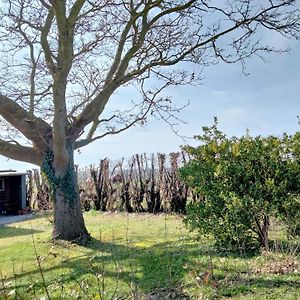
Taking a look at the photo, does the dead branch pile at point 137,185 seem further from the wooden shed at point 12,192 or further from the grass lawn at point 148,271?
the wooden shed at point 12,192

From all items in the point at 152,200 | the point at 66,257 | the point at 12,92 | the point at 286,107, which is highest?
the point at 12,92

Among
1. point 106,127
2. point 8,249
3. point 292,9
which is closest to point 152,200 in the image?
point 106,127

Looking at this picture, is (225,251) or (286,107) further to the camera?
(286,107)

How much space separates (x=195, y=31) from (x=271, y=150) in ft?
15.5

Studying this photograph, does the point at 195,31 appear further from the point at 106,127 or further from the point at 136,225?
the point at 136,225

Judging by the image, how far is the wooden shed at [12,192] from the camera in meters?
19.2

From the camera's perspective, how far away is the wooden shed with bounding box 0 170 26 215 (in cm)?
1916

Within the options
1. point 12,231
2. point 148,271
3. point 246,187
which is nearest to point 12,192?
point 12,231

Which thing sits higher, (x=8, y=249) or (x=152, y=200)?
(x=152, y=200)

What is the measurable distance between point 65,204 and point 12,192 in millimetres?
11405

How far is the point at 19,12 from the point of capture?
922 cm

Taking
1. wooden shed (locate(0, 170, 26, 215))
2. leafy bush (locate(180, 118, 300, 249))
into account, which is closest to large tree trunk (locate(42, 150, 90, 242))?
leafy bush (locate(180, 118, 300, 249))

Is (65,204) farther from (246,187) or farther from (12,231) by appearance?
(246,187)

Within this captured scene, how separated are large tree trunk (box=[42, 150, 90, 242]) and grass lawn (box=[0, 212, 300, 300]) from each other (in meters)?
0.35
